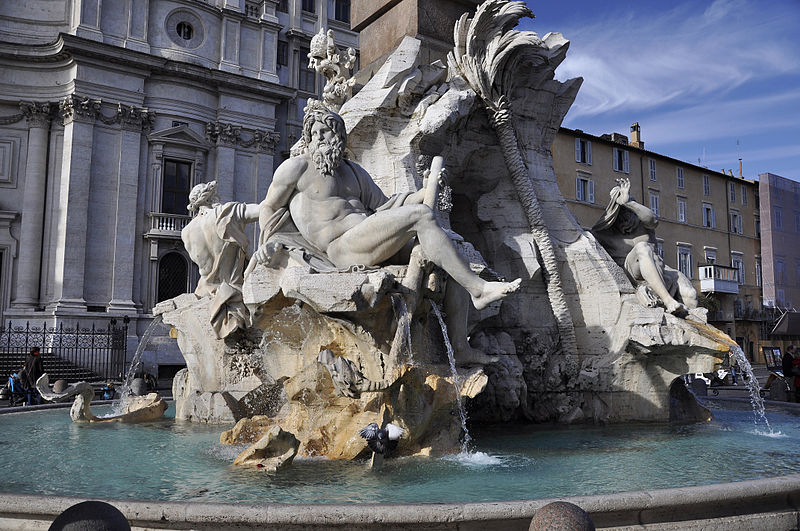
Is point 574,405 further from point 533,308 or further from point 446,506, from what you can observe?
point 446,506

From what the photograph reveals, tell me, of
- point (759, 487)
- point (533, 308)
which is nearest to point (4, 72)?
point (533, 308)

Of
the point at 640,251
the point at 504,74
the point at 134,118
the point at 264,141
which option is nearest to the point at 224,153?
the point at 264,141

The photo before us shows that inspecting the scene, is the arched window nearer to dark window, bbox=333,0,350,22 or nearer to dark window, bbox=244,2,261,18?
dark window, bbox=244,2,261,18

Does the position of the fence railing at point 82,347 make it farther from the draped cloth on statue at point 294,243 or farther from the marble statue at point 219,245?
the draped cloth on statue at point 294,243

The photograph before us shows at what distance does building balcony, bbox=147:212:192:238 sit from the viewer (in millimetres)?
26344

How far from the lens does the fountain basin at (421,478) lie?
3.29 m

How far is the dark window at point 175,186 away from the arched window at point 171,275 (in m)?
1.87

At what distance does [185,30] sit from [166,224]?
7928 mm

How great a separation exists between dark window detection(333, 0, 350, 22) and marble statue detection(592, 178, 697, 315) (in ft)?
89.5

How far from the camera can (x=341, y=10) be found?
3334 cm

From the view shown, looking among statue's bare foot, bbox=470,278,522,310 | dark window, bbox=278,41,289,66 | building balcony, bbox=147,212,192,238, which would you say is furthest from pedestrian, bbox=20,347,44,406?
dark window, bbox=278,41,289,66

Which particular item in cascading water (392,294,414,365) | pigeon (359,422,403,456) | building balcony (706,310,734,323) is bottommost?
pigeon (359,422,403,456)

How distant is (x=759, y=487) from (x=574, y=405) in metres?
3.98

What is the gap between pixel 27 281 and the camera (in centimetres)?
2498
